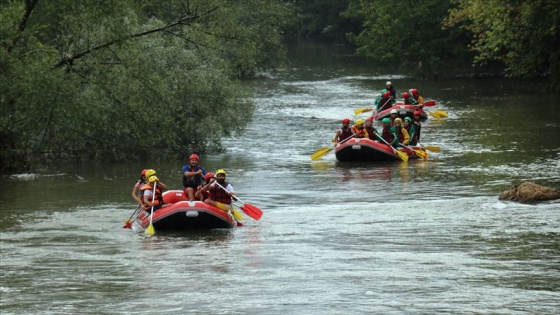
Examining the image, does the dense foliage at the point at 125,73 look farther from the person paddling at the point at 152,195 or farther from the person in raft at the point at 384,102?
the person paddling at the point at 152,195

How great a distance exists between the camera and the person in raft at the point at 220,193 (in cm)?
2208

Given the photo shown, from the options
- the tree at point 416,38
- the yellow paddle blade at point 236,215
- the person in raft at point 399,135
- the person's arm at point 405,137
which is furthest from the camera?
the tree at point 416,38

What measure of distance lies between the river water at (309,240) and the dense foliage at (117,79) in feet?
2.98

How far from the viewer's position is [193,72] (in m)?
33.1

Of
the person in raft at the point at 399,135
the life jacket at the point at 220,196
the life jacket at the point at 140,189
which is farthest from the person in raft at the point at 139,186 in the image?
the person in raft at the point at 399,135

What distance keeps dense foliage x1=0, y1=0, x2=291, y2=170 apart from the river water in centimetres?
91

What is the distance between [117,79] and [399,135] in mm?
7852

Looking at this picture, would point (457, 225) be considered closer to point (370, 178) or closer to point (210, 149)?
point (370, 178)

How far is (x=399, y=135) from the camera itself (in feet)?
→ 105

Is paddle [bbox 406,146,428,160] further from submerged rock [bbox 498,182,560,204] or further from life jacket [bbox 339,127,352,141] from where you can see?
submerged rock [bbox 498,182,560,204]

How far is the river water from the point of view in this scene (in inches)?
631

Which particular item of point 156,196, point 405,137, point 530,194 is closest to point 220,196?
point 156,196

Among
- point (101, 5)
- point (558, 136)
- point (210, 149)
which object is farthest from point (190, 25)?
point (558, 136)

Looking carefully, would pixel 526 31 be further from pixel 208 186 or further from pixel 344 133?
pixel 208 186
